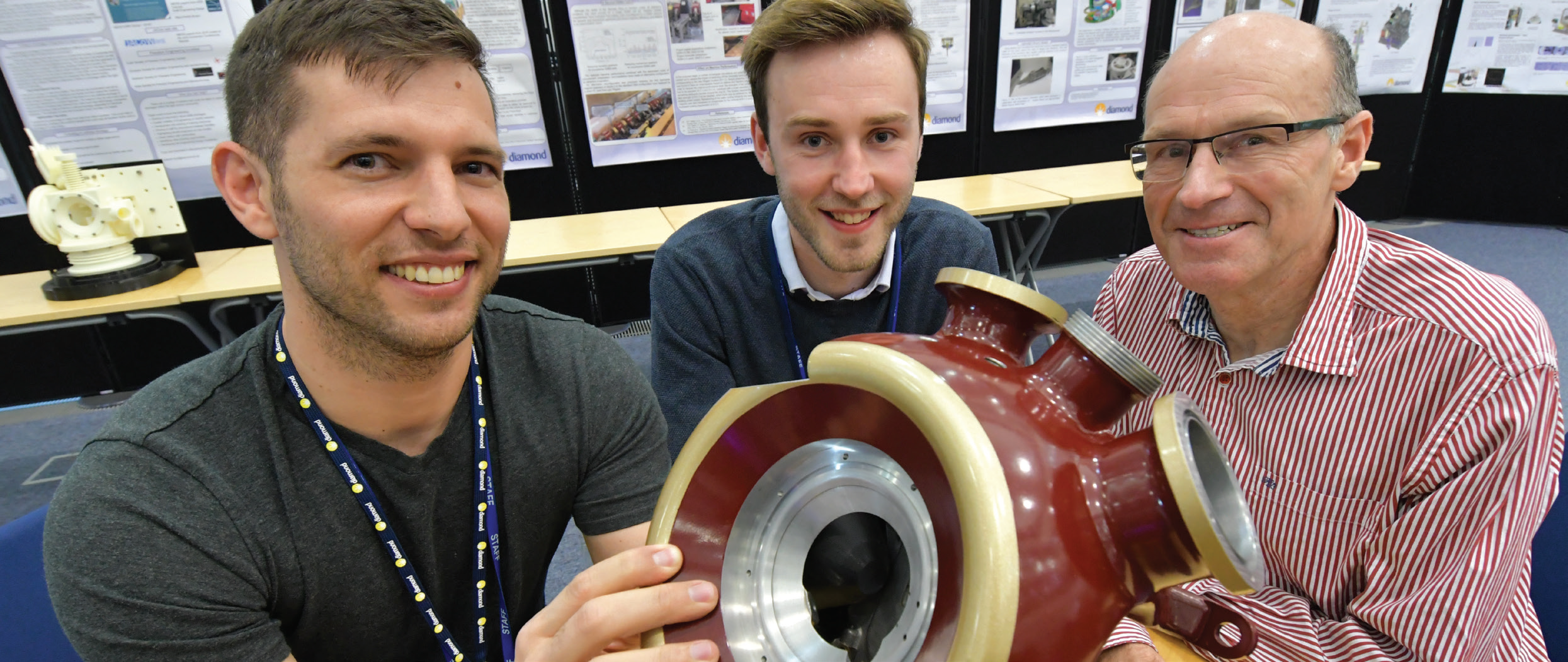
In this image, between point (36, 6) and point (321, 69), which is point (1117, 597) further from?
point (36, 6)

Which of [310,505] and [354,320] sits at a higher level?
[354,320]

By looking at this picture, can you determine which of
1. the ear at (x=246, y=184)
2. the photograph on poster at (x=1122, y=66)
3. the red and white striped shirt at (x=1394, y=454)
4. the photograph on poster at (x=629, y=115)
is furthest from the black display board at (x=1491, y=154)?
the ear at (x=246, y=184)

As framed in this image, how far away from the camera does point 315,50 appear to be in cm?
95

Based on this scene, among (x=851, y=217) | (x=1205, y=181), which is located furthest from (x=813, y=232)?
(x=1205, y=181)

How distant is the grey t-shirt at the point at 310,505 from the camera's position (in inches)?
34.8

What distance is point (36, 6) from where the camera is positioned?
339 cm

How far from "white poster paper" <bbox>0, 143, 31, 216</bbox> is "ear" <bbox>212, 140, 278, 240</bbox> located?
3891 millimetres

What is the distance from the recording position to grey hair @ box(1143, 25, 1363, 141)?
111cm

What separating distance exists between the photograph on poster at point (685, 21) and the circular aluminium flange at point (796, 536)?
3.95 m

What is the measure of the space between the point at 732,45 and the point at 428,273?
3.58 metres

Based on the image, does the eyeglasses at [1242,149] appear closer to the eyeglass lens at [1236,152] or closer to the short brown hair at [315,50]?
the eyeglass lens at [1236,152]

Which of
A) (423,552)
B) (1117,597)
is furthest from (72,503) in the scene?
(1117,597)

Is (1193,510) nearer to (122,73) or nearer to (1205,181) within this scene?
(1205,181)

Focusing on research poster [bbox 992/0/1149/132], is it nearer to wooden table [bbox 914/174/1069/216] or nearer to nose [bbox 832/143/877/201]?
wooden table [bbox 914/174/1069/216]
